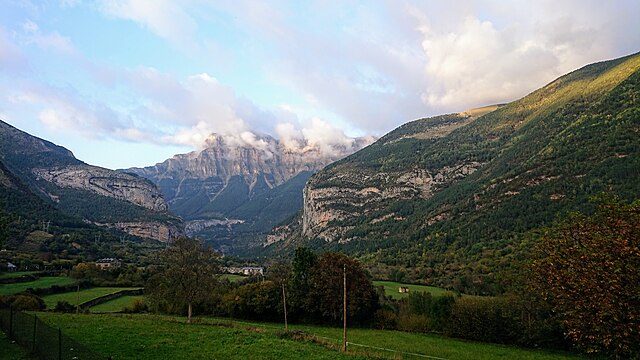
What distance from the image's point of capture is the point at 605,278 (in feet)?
61.2

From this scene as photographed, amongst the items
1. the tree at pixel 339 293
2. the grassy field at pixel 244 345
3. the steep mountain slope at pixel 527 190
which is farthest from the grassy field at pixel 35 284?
the steep mountain slope at pixel 527 190

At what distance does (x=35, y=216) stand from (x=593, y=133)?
691 feet

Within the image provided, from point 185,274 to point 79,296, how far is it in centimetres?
3226

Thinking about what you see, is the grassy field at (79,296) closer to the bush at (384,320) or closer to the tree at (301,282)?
the tree at (301,282)

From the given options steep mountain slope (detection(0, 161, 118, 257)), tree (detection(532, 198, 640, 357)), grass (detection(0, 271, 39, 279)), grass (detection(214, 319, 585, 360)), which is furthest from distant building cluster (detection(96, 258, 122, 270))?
tree (detection(532, 198, 640, 357))

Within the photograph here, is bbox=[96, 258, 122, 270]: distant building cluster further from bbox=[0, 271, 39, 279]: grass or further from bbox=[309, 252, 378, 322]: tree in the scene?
bbox=[309, 252, 378, 322]: tree

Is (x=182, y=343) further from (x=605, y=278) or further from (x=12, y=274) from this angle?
(x=12, y=274)

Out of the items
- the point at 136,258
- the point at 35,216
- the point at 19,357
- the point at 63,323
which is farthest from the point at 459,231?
the point at 35,216

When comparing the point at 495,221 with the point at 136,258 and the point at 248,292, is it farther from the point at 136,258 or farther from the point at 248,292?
the point at 136,258

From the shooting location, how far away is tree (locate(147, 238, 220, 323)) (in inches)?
1871

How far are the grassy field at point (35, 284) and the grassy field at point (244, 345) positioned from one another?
Result: 122ft

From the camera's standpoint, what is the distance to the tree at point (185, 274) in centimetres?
4753

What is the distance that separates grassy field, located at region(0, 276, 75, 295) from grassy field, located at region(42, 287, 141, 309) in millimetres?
4230

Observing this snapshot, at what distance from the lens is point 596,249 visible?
19.7 metres
